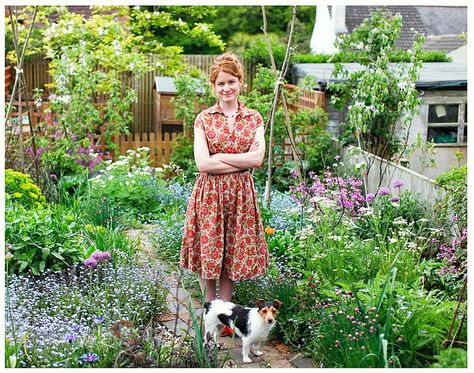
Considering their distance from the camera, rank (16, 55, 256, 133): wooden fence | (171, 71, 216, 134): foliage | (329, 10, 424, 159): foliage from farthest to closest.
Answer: (16, 55, 256, 133): wooden fence → (171, 71, 216, 134): foliage → (329, 10, 424, 159): foliage

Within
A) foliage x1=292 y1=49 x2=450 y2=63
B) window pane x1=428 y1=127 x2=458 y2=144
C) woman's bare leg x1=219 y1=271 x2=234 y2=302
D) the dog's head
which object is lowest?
woman's bare leg x1=219 y1=271 x2=234 y2=302

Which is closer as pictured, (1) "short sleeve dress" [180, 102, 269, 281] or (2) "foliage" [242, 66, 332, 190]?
(1) "short sleeve dress" [180, 102, 269, 281]

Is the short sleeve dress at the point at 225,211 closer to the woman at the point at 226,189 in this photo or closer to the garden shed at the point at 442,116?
the woman at the point at 226,189

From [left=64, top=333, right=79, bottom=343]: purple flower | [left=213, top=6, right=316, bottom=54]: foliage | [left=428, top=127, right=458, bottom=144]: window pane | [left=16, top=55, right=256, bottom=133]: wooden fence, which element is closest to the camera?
[left=64, top=333, right=79, bottom=343]: purple flower

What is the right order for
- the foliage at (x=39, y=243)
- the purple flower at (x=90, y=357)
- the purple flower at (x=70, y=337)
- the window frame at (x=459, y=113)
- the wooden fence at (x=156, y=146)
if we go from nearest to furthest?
1. the purple flower at (x=90, y=357)
2. the purple flower at (x=70, y=337)
3. the foliage at (x=39, y=243)
4. the wooden fence at (x=156, y=146)
5. the window frame at (x=459, y=113)

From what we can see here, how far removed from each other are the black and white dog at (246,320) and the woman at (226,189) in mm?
465

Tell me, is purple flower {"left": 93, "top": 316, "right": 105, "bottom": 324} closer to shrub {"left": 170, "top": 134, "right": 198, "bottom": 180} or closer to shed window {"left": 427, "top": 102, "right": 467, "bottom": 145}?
shrub {"left": 170, "top": 134, "right": 198, "bottom": 180}

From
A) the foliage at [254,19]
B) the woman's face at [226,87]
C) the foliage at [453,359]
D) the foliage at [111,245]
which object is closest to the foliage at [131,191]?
the foliage at [111,245]

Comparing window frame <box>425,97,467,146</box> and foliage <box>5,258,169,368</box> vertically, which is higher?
window frame <box>425,97,467,146</box>

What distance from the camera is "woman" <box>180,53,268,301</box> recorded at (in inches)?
186

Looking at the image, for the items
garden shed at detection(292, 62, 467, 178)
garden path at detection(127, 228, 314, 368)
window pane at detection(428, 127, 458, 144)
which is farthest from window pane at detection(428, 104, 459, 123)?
garden path at detection(127, 228, 314, 368)

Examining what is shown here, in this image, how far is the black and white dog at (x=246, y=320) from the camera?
4.12 meters
